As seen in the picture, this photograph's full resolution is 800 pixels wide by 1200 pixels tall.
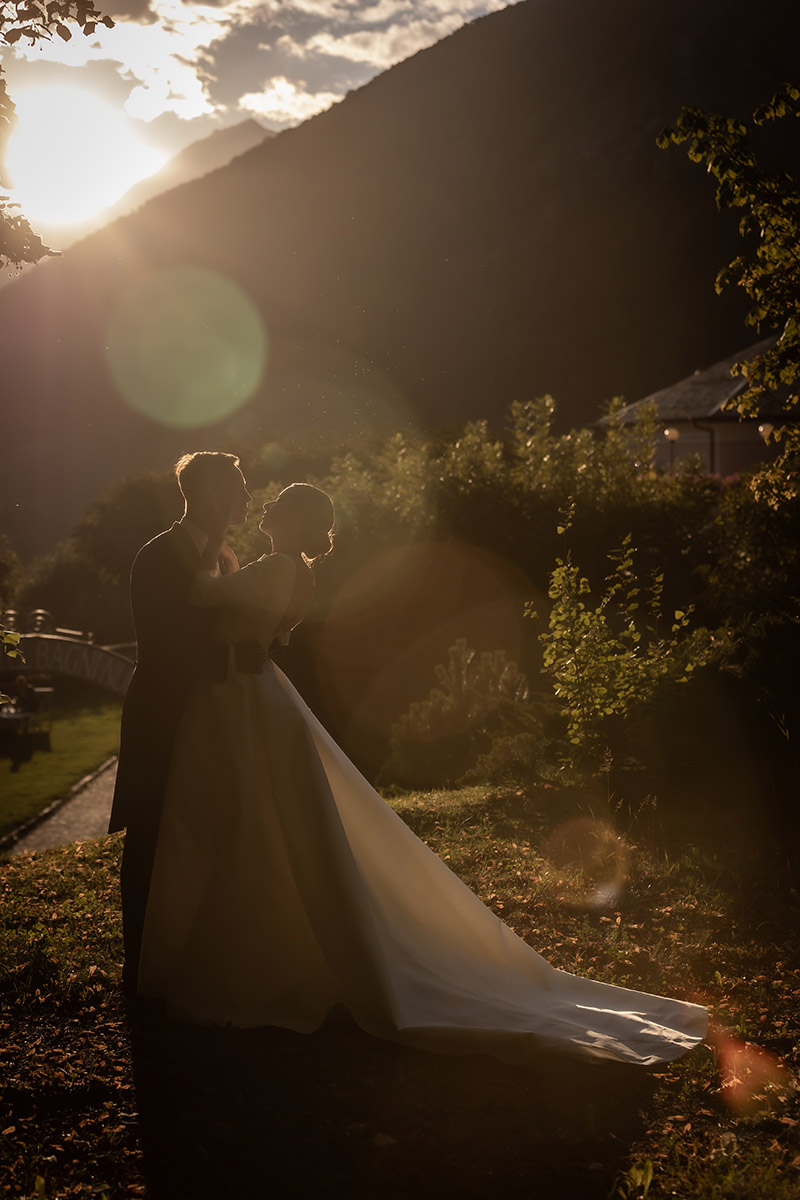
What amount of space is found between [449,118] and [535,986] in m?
209

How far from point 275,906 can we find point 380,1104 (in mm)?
1031

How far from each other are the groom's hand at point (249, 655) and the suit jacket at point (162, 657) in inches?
2.7

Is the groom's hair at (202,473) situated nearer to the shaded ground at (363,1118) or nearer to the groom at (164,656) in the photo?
the groom at (164,656)

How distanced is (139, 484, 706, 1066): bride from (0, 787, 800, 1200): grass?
0.19 m

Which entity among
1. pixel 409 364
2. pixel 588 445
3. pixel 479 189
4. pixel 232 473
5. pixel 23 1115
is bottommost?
pixel 23 1115

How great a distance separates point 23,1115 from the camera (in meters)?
3.79

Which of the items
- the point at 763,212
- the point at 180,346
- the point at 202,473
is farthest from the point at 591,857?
the point at 180,346

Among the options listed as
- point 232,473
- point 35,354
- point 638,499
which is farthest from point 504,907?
point 35,354

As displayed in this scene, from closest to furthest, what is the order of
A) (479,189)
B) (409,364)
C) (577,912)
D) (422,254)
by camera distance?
1. (577,912)
2. (409,364)
3. (422,254)
4. (479,189)

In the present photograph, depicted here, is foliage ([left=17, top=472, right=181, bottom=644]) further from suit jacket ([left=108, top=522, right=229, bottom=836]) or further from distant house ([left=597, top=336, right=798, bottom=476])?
suit jacket ([left=108, top=522, right=229, bottom=836])

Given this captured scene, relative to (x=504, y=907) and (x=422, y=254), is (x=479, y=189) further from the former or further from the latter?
(x=504, y=907)

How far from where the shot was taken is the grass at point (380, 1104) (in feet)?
11.2

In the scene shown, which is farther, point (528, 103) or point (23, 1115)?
point (528, 103)

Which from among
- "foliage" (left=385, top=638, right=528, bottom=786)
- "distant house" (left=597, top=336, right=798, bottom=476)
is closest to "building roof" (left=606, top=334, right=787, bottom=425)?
"distant house" (left=597, top=336, right=798, bottom=476)
